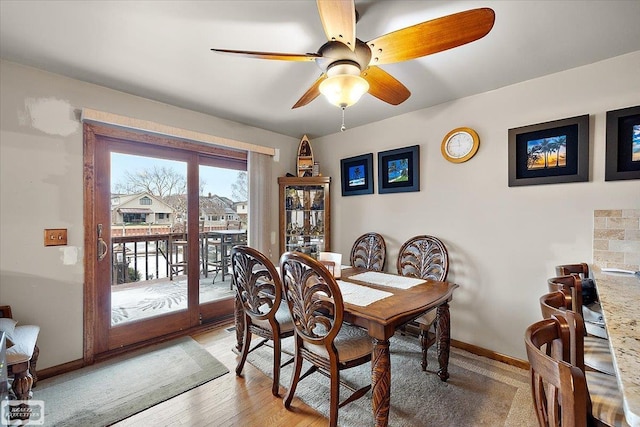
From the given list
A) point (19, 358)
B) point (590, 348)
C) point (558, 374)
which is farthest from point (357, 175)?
point (19, 358)

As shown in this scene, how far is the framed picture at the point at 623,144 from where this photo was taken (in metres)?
1.85

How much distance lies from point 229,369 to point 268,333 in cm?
59

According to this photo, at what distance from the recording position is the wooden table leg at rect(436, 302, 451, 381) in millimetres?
1978

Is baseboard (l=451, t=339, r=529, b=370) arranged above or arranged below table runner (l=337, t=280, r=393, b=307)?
below

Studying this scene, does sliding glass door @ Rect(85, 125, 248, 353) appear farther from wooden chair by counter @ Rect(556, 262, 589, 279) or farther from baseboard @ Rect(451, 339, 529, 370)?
wooden chair by counter @ Rect(556, 262, 589, 279)

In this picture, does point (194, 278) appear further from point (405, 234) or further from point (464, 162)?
point (464, 162)

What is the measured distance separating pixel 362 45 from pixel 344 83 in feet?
0.66

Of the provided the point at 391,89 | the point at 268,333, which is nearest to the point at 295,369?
the point at 268,333

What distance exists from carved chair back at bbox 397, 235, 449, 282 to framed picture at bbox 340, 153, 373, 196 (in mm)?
850

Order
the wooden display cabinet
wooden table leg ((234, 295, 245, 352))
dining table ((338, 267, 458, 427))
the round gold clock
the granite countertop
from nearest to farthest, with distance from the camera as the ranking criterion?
the granite countertop → dining table ((338, 267, 458, 427)) → wooden table leg ((234, 295, 245, 352)) → the round gold clock → the wooden display cabinet

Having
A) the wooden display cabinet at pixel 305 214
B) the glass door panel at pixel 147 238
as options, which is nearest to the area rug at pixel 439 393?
the glass door panel at pixel 147 238

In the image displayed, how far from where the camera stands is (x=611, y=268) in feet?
6.20

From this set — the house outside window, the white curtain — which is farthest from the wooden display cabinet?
the house outside window

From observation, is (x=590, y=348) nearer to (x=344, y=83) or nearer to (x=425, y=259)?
(x=425, y=259)
